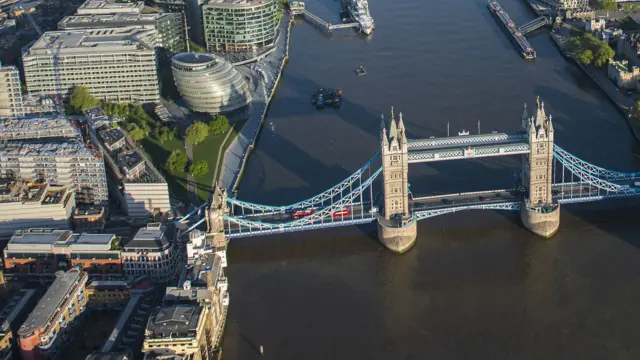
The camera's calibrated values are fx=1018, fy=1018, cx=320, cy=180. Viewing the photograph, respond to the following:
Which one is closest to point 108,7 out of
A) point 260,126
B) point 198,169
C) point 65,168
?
point 260,126

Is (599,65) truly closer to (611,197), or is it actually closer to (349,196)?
(611,197)

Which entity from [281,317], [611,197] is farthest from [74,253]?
[611,197]

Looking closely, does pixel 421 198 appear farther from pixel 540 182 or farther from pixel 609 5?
pixel 609 5

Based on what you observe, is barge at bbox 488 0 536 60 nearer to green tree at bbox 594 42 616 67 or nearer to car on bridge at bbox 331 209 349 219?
green tree at bbox 594 42 616 67

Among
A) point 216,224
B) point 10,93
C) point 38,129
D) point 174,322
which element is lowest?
point 216,224

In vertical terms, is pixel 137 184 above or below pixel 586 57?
above

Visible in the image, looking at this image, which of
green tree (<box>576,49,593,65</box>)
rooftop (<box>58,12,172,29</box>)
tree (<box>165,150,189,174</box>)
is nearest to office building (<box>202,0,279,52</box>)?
rooftop (<box>58,12,172,29</box>)

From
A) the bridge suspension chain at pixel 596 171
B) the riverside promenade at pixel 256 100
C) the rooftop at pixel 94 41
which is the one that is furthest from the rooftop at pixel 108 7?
the bridge suspension chain at pixel 596 171
